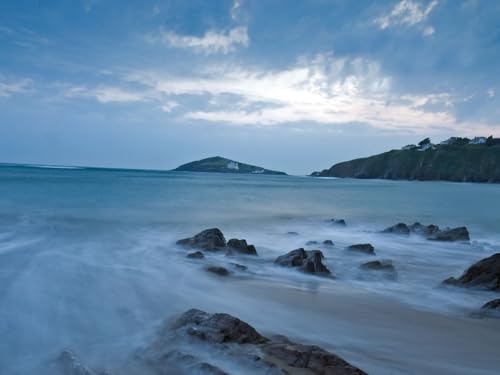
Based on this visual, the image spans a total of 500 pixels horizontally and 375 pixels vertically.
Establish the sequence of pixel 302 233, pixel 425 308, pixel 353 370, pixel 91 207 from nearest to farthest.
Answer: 1. pixel 353 370
2. pixel 425 308
3. pixel 302 233
4. pixel 91 207

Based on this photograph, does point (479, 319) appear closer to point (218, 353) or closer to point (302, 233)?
point (218, 353)

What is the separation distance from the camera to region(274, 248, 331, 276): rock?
340 inches

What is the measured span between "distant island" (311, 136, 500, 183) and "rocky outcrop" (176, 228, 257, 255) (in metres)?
116

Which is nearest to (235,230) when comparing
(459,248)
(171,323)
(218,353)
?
(459,248)

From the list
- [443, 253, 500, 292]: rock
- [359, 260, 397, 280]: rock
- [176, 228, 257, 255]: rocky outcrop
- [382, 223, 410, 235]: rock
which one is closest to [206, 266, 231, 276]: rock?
[176, 228, 257, 255]: rocky outcrop

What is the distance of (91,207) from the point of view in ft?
74.9

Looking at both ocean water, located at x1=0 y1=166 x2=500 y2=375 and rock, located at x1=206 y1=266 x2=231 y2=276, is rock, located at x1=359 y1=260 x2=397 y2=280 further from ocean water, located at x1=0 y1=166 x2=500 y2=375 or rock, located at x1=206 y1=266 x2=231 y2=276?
rock, located at x1=206 y1=266 x2=231 y2=276

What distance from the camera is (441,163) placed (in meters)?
118

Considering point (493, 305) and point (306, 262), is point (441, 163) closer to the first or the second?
point (306, 262)

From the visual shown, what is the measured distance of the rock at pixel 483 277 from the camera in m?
7.58

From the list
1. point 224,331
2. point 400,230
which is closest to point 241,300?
point 224,331

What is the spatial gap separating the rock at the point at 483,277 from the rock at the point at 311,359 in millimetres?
5389

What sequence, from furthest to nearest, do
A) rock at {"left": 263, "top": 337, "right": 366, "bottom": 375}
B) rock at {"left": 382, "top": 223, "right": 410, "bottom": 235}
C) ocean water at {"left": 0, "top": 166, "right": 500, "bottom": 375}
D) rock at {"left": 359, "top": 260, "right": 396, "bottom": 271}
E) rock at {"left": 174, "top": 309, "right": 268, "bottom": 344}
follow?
rock at {"left": 382, "top": 223, "right": 410, "bottom": 235} < rock at {"left": 359, "top": 260, "right": 396, "bottom": 271} < ocean water at {"left": 0, "top": 166, "right": 500, "bottom": 375} < rock at {"left": 174, "top": 309, "right": 268, "bottom": 344} < rock at {"left": 263, "top": 337, "right": 366, "bottom": 375}

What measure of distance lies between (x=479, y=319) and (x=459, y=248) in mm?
8188
